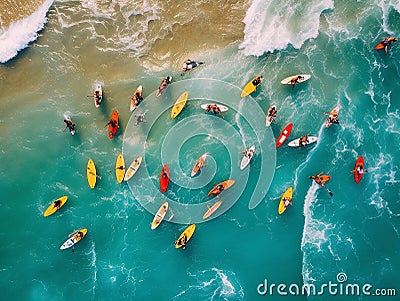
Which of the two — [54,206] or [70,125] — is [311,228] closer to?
[54,206]

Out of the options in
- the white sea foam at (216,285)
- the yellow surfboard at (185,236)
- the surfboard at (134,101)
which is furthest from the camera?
the white sea foam at (216,285)

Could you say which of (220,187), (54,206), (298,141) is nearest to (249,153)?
(220,187)

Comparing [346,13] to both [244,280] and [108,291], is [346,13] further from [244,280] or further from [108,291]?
[108,291]

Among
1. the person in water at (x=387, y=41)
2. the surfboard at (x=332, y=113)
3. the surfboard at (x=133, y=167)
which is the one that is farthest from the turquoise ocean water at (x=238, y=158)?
the person in water at (x=387, y=41)

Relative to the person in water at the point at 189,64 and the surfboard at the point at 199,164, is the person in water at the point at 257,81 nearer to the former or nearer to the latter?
the person in water at the point at 189,64

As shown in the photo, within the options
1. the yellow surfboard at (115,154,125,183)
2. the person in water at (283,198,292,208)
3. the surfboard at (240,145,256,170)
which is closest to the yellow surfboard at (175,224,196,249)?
the surfboard at (240,145,256,170)

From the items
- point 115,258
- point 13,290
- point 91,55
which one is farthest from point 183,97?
point 13,290

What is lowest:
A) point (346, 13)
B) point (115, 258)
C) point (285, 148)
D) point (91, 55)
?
point (115, 258)
